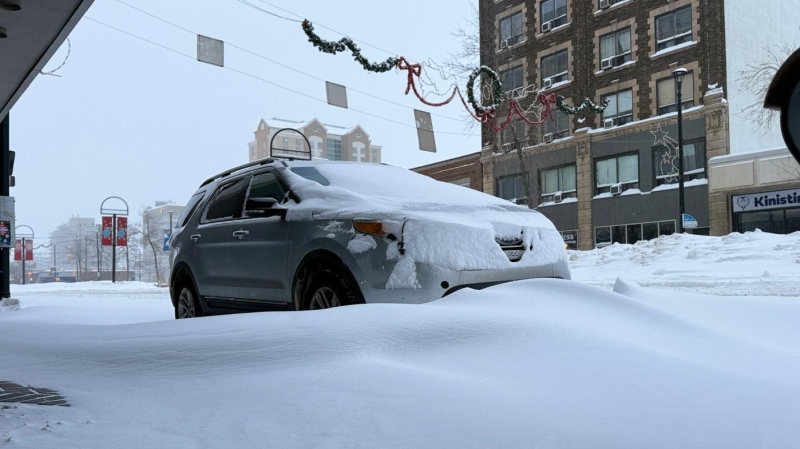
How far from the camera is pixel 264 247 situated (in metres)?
5.11

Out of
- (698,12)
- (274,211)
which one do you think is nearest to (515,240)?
(274,211)

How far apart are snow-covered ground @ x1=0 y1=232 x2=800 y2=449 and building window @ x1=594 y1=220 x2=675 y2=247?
25151 mm

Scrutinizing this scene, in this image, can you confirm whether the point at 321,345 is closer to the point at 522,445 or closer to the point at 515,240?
the point at 522,445

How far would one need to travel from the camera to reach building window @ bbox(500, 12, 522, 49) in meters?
35.5

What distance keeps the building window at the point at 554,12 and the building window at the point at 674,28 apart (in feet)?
17.8

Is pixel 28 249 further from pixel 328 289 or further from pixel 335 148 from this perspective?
pixel 328 289

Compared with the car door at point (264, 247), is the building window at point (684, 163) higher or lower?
higher

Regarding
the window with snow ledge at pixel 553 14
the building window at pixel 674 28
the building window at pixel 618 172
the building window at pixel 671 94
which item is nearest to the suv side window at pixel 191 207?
the building window at pixel 618 172

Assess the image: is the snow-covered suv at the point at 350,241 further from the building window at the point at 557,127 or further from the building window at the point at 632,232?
the building window at the point at 557,127

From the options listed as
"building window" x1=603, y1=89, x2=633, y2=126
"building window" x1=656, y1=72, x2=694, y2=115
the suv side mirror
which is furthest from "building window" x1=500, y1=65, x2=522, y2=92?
the suv side mirror

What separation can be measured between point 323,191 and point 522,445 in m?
3.24

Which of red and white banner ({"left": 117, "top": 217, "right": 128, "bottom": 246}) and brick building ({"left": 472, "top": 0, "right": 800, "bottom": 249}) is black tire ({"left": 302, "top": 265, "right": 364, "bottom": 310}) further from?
red and white banner ({"left": 117, "top": 217, "right": 128, "bottom": 246})

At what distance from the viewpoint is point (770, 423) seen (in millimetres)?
2055

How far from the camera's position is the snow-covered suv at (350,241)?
4215mm
